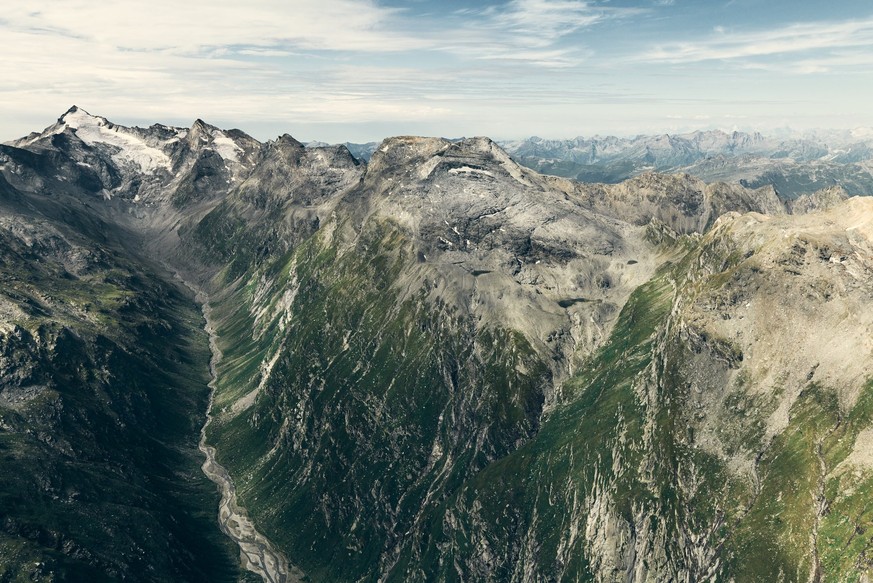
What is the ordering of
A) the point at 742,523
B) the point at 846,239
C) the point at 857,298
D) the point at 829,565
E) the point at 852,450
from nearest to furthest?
the point at 829,565, the point at 852,450, the point at 742,523, the point at 857,298, the point at 846,239

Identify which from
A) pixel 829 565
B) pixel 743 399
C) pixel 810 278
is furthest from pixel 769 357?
pixel 829 565

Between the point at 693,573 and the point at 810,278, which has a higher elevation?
A: the point at 810,278

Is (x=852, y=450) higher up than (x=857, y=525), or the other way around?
(x=852, y=450)

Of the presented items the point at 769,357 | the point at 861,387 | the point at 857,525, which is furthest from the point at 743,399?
the point at 857,525

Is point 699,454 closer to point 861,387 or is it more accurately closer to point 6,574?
point 861,387

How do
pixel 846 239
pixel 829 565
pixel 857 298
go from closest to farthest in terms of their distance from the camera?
pixel 829 565
pixel 857 298
pixel 846 239

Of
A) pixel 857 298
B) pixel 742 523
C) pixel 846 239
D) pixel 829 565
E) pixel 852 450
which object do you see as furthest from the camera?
pixel 846 239

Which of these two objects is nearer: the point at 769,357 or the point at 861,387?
the point at 861,387

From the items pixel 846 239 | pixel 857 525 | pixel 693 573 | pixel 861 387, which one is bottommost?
pixel 693 573

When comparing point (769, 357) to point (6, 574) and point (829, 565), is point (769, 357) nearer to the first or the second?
point (829, 565)
